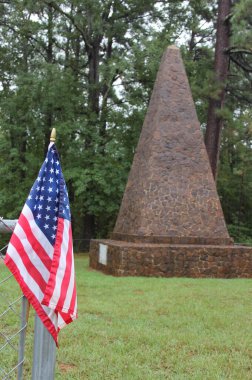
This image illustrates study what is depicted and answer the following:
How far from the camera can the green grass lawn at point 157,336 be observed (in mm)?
3885

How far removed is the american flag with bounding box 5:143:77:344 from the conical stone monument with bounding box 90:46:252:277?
8.25 meters

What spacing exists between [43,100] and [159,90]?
5.41 meters

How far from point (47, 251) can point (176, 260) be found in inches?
343

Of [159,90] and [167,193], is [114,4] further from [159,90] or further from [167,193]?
[167,193]

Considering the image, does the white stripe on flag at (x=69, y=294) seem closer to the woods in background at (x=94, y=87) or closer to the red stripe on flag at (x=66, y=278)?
the red stripe on flag at (x=66, y=278)

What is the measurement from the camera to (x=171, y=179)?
11594mm

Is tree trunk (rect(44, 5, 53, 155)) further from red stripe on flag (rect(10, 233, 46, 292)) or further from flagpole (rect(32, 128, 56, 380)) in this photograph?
flagpole (rect(32, 128, 56, 380))

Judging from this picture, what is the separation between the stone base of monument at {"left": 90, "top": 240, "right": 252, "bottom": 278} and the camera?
403 inches

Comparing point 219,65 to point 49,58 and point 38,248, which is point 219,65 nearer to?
point 49,58

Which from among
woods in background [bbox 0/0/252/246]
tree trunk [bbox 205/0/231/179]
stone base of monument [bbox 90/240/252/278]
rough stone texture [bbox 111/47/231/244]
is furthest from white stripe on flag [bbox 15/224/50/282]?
tree trunk [bbox 205/0/231/179]

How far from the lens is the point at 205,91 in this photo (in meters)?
15.7

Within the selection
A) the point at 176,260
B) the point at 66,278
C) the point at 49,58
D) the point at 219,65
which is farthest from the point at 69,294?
the point at 49,58

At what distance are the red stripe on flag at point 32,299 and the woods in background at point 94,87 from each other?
13.4 metres

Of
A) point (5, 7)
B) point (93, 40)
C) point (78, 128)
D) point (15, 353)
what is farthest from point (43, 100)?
point (15, 353)
